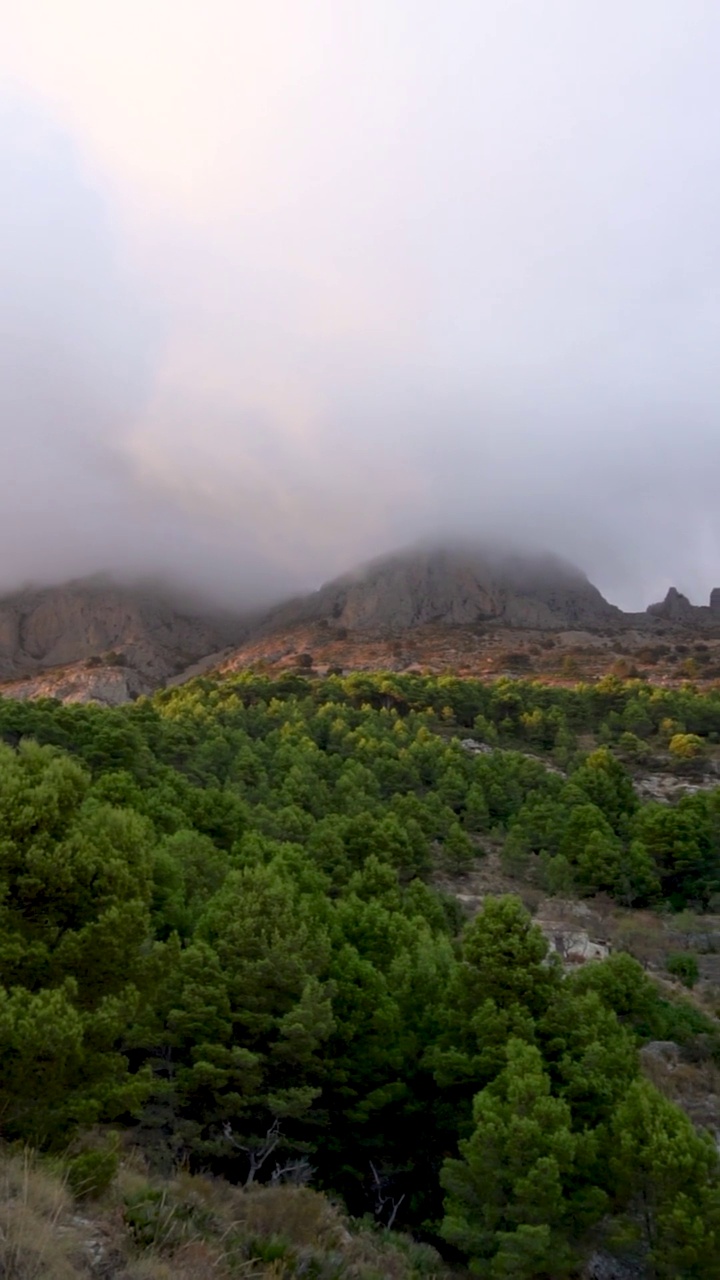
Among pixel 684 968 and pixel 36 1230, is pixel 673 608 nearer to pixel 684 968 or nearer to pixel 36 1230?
pixel 684 968

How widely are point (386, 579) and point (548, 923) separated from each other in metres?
123

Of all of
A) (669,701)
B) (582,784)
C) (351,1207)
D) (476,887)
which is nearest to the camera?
(351,1207)

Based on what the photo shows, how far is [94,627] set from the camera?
533 ft

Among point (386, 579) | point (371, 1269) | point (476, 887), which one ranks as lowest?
point (476, 887)

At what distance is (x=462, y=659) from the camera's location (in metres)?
105

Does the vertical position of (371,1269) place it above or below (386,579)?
below

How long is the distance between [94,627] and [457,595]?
7147 centimetres

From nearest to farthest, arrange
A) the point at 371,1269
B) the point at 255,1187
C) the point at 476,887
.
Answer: the point at 371,1269
the point at 255,1187
the point at 476,887

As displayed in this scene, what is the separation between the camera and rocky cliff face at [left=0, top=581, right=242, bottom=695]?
15562 cm

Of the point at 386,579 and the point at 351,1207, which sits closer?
the point at 351,1207

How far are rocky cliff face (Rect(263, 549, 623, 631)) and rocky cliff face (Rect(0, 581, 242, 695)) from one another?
1662 cm

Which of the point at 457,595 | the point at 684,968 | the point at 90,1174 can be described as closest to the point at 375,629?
the point at 457,595

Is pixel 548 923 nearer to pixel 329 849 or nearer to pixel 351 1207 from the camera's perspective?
pixel 329 849

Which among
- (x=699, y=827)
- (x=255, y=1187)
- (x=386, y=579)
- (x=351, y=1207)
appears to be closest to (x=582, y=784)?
(x=699, y=827)
